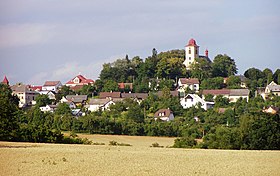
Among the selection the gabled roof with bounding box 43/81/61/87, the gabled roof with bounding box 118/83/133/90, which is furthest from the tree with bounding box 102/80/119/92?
the gabled roof with bounding box 43/81/61/87

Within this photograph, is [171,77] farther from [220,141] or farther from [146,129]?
[220,141]

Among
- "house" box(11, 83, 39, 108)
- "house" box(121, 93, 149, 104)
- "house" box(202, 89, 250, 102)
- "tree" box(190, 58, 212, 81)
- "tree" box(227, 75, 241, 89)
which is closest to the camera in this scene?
"house" box(202, 89, 250, 102)

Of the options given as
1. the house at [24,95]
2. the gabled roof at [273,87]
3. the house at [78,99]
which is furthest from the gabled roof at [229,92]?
the house at [24,95]

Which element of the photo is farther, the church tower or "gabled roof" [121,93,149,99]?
the church tower

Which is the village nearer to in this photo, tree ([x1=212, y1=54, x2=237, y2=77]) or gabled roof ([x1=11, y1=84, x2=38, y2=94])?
gabled roof ([x1=11, y1=84, x2=38, y2=94])

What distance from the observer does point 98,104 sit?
8500 cm

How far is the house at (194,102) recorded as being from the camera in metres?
79.9

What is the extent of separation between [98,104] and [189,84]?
15.0m

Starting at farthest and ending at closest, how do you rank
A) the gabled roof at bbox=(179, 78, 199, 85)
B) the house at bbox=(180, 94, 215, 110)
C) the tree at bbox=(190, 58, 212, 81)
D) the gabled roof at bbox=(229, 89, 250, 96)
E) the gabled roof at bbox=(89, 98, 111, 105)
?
the tree at bbox=(190, 58, 212, 81) → the gabled roof at bbox=(179, 78, 199, 85) → the gabled roof at bbox=(89, 98, 111, 105) → the gabled roof at bbox=(229, 89, 250, 96) → the house at bbox=(180, 94, 215, 110)

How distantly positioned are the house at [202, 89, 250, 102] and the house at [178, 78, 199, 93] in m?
3.56

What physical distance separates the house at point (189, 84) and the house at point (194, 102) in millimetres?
8087

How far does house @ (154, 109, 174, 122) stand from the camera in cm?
7162

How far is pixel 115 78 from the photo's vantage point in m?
100

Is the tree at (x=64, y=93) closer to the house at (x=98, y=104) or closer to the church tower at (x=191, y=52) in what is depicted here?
the house at (x=98, y=104)
